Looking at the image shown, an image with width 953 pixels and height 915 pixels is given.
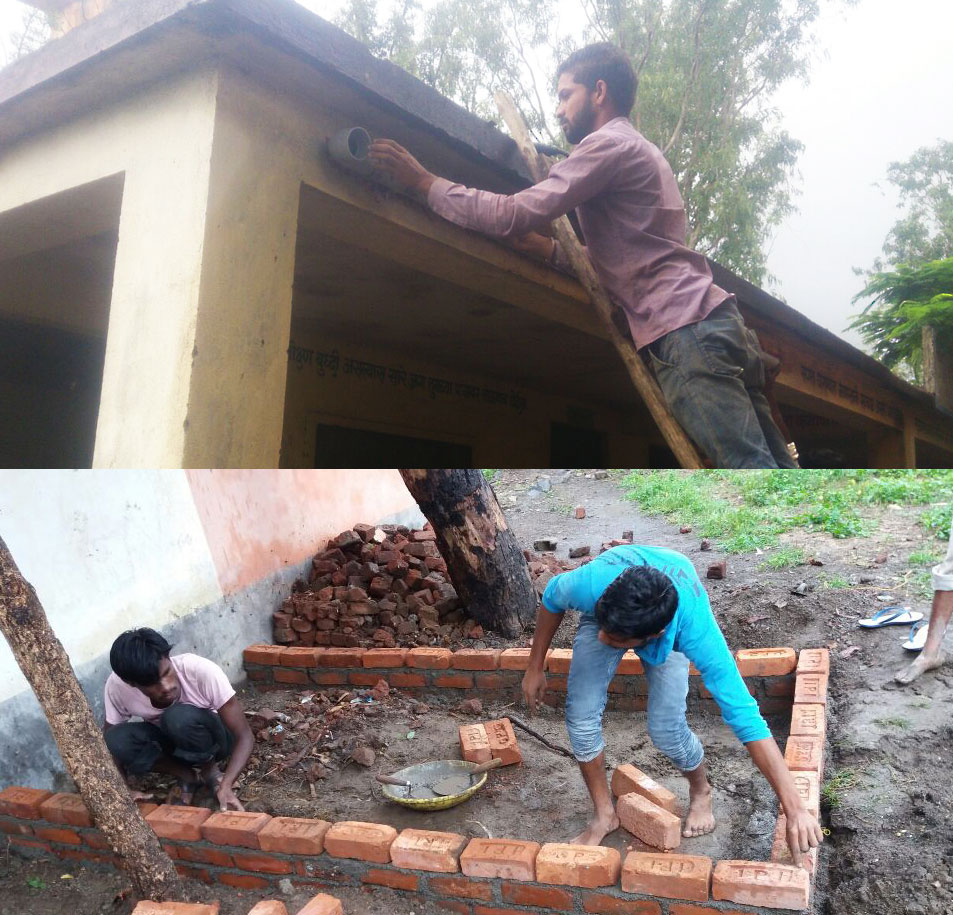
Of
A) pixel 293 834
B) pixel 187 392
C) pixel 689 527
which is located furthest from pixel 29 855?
pixel 689 527

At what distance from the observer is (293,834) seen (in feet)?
9.12

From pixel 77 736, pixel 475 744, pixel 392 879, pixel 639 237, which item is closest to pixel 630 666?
pixel 475 744

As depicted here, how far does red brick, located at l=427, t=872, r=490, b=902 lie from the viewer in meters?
2.58

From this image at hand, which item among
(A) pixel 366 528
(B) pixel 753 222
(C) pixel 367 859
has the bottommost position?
(C) pixel 367 859

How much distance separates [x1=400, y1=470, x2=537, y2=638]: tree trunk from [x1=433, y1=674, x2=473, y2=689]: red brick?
420mm

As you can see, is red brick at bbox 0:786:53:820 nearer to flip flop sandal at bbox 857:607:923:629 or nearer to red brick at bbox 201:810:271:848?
red brick at bbox 201:810:271:848

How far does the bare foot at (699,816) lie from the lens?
2.81 m

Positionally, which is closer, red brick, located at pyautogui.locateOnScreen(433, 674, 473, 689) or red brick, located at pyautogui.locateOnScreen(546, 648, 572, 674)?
Result: red brick, located at pyautogui.locateOnScreen(546, 648, 572, 674)

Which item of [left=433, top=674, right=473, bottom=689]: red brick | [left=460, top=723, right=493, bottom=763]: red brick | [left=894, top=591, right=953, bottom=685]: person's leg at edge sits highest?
[left=894, top=591, right=953, bottom=685]: person's leg at edge

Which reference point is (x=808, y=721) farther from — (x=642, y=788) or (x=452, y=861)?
(x=452, y=861)

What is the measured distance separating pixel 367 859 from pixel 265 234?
241 centimetres

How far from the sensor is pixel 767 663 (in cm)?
368

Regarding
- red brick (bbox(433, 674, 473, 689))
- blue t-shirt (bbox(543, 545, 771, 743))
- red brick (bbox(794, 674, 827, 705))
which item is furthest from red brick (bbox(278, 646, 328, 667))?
red brick (bbox(794, 674, 827, 705))

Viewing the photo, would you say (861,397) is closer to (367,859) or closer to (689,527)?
(367,859)
